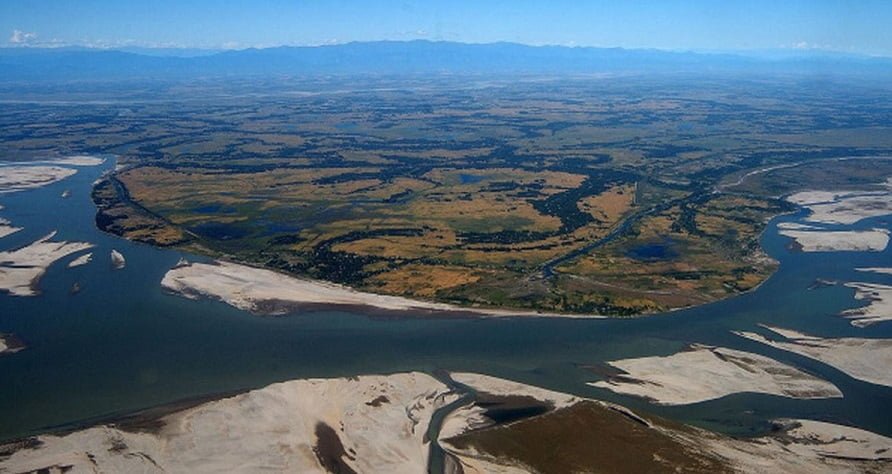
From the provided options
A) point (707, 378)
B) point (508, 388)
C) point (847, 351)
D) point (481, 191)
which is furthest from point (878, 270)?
point (481, 191)

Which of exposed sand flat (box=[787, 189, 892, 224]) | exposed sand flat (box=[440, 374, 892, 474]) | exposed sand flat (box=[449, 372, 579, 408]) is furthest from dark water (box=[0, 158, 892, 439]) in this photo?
exposed sand flat (box=[787, 189, 892, 224])

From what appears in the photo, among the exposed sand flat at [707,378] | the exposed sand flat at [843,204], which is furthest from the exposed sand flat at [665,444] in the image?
the exposed sand flat at [843,204]

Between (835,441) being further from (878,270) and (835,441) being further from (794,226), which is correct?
(794,226)

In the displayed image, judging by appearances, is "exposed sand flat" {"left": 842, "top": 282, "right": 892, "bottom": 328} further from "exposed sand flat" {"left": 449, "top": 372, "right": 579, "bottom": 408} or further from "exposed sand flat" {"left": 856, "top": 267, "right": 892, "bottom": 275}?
"exposed sand flat" {"left": 449, "top": 372, "right": 579, "bottom": 408}

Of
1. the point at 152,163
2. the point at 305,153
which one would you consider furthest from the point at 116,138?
the point at 305,153

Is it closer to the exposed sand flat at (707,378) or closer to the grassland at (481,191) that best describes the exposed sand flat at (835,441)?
the exposed sand flat at (707,378)

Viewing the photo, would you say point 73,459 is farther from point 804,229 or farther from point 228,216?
point 804,229
